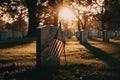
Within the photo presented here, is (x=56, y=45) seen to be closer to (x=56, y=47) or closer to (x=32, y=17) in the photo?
(x=56, y=47)

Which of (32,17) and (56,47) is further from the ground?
(32,17)

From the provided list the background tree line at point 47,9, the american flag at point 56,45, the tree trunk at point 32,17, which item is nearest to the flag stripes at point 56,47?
the american flag at point 56,45

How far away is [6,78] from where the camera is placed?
33.1 ft

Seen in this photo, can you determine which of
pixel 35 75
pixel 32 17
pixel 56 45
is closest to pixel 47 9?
pixel 32 17

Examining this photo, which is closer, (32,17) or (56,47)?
(56,47)

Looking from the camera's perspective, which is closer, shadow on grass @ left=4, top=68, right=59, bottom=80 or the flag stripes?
shadow on grass @ left=4, top=68, right=59, bottom=80

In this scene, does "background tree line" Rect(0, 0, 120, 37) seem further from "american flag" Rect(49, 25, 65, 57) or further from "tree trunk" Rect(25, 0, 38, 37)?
"american flag" Rect(49, 25, 65, 57)

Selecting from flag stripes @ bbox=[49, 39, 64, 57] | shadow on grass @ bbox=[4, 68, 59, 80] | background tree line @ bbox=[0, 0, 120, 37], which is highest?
background tree line @ bbox=[0, 0, 120, 37]

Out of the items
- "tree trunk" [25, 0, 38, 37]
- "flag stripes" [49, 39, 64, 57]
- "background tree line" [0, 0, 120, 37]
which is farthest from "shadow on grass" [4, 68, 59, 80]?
"tree trunk" [25, 0, 38, 37]

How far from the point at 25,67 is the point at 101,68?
10.1 feet

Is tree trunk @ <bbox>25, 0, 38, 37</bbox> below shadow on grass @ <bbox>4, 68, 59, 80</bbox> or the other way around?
the other way around

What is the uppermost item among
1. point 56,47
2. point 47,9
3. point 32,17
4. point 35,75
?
point 47,9

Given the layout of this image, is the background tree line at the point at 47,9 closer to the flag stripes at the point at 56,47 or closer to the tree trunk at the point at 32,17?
the tree trunk at the point at 32,17

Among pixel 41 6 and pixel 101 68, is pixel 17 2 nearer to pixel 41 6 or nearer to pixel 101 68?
pixel 41 6
